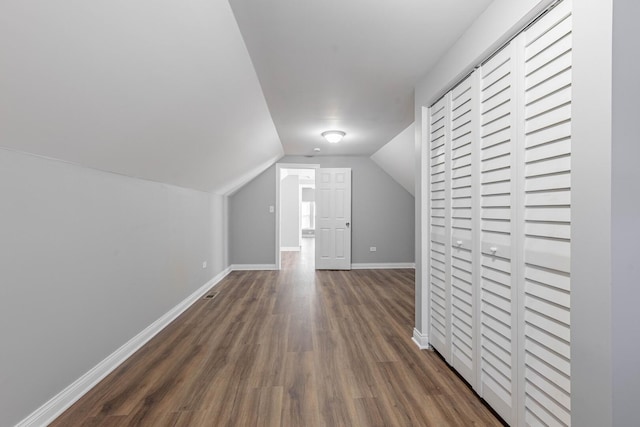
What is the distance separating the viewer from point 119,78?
1.47 m

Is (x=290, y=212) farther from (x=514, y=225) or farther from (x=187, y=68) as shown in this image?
(x=514, y=225)

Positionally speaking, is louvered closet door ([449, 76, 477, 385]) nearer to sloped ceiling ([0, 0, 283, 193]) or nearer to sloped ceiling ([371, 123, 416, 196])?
sloped ceiling ([0, 0, 283, 193])

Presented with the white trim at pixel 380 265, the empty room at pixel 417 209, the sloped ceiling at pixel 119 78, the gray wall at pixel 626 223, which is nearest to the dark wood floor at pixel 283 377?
the empty room at pixel 417 209

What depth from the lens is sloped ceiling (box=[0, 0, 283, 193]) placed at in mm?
1098

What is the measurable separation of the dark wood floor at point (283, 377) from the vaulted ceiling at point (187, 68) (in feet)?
4.70

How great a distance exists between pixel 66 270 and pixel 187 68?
4.41 ft

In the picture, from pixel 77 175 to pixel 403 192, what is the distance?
5428 mm

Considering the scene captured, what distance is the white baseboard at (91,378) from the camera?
1.56 m

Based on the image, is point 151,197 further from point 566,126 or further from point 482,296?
point 566,126

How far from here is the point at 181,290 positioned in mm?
3455

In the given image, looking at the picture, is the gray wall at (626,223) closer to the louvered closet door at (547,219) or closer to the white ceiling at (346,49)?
the louvered closet door at (547,219)

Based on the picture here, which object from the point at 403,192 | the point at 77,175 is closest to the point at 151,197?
the point at 77,175

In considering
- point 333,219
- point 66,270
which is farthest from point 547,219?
point 333,219

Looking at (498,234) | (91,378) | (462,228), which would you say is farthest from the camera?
(462,228)
